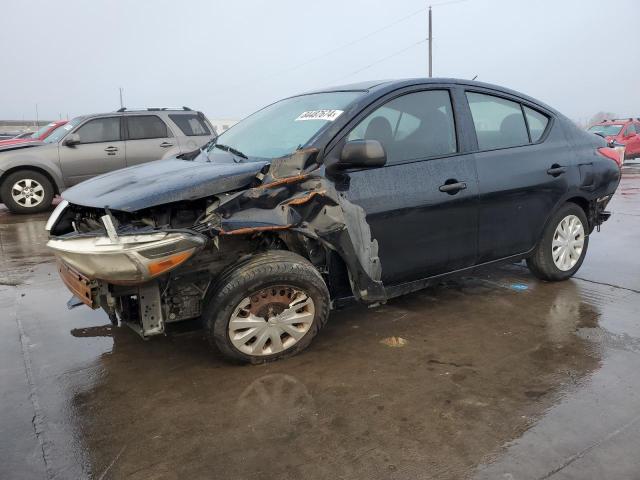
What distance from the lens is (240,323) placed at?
311 centimetres

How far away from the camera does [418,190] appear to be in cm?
355

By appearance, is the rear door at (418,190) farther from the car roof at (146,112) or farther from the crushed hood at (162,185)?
the car roof at (146,112)

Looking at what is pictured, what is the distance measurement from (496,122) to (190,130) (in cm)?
734

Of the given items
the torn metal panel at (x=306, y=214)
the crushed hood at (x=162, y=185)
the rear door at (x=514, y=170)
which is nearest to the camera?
the crushed hood at (x=162, y=185)

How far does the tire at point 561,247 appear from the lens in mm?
4547

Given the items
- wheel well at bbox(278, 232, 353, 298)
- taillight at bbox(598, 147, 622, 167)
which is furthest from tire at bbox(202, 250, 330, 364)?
taillight at bbox(598, 147, 622, 167)

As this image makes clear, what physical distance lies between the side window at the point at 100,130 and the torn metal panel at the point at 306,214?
7.56 meters

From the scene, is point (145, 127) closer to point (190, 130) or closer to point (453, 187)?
point (190, 130)

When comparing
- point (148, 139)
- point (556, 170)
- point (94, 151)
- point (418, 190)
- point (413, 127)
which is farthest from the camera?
point (148, 139)

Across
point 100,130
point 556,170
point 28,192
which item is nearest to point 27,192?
point 28,192

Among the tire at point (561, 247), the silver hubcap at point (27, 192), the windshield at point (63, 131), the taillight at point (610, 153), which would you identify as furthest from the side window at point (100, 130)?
the taillight at point (610, 153)

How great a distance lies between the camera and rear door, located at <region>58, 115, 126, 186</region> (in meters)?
9.44

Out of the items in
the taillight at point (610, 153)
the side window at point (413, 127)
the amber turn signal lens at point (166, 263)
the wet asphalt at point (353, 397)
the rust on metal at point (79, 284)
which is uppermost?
the side window at point (413, 127)

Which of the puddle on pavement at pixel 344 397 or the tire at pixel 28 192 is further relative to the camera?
the tire at pixel 28 192
